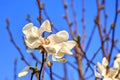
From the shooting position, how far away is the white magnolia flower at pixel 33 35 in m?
1.21

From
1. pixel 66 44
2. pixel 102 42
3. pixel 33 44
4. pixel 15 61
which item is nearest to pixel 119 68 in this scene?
pixel 66 44

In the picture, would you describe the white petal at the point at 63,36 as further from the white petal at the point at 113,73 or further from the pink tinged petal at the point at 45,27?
the white petal at the point at 113,73

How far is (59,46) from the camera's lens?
1.22 meters

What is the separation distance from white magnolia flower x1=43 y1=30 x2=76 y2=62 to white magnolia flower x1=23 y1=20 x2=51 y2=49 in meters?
0.04

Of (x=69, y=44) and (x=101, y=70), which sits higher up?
(x=69, y=44)

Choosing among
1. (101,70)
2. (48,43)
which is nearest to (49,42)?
(48,43)

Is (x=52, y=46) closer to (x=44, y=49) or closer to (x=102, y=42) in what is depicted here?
(x=44, y=49)

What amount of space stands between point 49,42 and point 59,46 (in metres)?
0.05

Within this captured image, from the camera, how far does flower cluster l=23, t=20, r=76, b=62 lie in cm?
120

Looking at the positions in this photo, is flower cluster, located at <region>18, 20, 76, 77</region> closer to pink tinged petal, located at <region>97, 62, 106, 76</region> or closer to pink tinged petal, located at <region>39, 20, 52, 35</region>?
pink tinged petal, located at <region>39, 20, 52, 35</region>

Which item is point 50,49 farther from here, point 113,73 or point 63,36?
point 113,73

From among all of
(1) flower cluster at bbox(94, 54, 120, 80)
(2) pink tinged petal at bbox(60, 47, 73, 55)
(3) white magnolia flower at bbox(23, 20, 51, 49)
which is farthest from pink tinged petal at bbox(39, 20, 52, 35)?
(1) flower cluster at bbox(94, 54, 120, 80)

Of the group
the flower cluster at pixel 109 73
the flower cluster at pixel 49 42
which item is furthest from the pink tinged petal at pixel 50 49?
the flower cluster at pixel 109 73

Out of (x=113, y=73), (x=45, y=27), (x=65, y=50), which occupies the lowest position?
(x=113, y=73)
